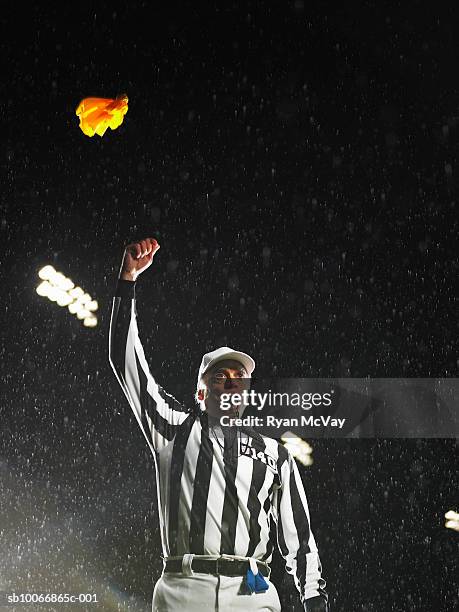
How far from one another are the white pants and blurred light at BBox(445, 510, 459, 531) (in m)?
1.00

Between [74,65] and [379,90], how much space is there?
138 centimetres

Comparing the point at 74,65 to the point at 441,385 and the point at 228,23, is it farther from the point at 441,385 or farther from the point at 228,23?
the point at 441,385

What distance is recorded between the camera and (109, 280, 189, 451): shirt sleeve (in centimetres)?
194

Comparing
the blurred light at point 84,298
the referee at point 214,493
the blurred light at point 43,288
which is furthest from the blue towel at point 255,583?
the blurred light at point 43,288

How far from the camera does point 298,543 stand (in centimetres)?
180

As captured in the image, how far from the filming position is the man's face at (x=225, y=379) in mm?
2078

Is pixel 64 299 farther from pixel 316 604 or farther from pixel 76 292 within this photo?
pixel 316 604

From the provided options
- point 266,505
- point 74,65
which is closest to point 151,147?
point 74,65

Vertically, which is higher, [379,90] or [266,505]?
[379,90]

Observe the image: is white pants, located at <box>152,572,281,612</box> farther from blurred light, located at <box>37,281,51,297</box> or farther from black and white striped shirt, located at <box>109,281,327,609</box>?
blurred light, located at <box>37,281,51,297</box>

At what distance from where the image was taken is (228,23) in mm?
3189

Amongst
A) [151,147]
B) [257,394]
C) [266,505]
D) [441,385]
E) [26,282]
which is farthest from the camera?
[151,147]

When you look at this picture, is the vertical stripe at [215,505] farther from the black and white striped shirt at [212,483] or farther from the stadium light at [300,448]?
the stadium light at [300,448]

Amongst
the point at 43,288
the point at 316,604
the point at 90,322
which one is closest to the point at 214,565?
the point at 316,604
